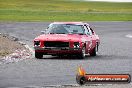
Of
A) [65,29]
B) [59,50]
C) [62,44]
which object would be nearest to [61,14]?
[65,29]

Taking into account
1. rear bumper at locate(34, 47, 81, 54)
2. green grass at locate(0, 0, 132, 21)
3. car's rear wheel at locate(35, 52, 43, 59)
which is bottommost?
green grass at locate(0, 0, 132, 21)

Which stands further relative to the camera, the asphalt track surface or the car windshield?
the car windshield

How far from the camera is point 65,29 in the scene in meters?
23.5

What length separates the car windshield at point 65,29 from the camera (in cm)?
2333

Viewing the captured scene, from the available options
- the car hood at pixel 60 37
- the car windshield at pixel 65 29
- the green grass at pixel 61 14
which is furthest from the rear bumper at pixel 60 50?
the green grass at pixel 61 14

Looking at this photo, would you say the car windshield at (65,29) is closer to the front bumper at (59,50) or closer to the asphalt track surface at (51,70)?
the asphalt track surface at (51,70)

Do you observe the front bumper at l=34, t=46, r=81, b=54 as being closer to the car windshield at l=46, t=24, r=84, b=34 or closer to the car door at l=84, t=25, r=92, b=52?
the car door at l=84, t=25, r=92, b=52

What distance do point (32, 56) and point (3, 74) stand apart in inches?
288

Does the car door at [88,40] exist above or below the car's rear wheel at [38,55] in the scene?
above

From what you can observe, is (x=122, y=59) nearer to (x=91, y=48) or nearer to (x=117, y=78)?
(x=91, y=48)

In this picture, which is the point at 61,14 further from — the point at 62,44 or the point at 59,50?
the point at 59,50

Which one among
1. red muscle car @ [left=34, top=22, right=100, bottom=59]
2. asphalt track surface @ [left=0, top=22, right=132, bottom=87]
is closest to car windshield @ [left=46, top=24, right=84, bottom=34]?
red muscle car @ [left=34, top=22, right=100, bottom=59]

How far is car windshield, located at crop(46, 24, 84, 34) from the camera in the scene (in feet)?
76.5

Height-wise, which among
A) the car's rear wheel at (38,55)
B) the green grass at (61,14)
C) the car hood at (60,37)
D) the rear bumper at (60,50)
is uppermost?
the car hood at (60,37)
